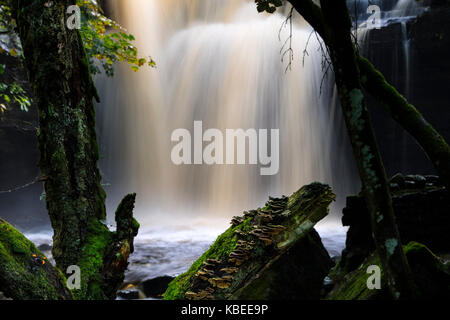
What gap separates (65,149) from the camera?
2344mm

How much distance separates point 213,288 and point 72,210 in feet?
4.00

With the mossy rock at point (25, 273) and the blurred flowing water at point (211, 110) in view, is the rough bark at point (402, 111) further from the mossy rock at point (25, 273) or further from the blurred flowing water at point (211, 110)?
the blurred flowing water at point (211, 110)

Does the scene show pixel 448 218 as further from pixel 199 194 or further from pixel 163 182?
pixel 163 182

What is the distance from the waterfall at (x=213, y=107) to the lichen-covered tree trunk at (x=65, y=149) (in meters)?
12.9

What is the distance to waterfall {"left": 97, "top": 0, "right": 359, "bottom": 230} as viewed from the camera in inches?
592

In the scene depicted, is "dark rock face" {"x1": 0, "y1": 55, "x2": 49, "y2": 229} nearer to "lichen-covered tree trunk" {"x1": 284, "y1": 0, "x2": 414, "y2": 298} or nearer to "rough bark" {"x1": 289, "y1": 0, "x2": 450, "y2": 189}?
"rough bark" {"x1": 289, "y1": 0, "x2": 450, "y2": 189}

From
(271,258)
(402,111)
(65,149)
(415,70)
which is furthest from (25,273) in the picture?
(415,70)

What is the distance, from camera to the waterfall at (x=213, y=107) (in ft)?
49.4

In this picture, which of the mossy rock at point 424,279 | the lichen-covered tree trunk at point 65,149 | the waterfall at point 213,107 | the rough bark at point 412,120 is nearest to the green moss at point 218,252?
the lichen-covered tree trunk at point 65,149

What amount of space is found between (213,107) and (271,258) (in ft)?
45.9

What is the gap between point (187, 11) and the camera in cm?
1836

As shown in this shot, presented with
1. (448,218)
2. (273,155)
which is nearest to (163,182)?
(273,155)

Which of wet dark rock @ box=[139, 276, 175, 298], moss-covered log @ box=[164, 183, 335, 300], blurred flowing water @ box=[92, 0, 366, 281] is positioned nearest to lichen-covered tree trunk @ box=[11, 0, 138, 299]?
moss-covered log @ box=[164, 183, 335, 300]
